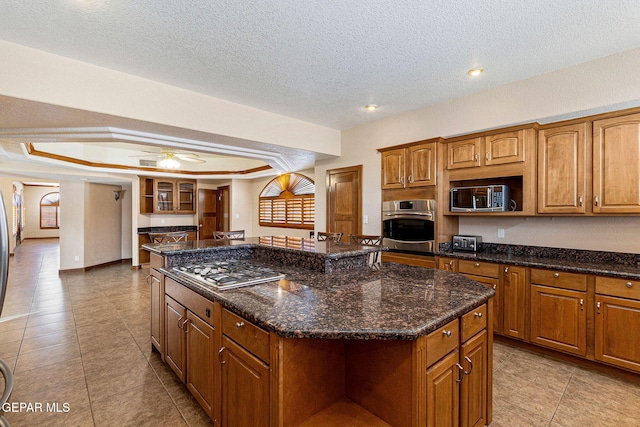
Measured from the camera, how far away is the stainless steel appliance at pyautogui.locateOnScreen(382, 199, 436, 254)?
380cm

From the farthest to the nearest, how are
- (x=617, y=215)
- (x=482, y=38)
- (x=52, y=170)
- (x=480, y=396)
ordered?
(x=52, y=170), (x=617, y=215), (x=482, y=38), (x=480, y=396)

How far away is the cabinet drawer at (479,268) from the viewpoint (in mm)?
3203

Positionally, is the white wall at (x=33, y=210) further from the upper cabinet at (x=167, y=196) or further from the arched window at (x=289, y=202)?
the arched window at (x=289, y=202)

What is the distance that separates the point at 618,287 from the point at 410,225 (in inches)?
80.4

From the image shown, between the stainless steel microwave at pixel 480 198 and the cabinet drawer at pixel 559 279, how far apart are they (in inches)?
29.6

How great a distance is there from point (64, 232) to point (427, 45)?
7.91 m

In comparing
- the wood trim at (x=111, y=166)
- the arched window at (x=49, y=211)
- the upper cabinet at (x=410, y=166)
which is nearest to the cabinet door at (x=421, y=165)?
the upper cabinet at (x=410, y=166)

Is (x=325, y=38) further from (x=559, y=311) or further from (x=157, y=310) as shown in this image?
(x=559, y=311)

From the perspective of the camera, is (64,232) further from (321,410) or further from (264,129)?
(321,410)

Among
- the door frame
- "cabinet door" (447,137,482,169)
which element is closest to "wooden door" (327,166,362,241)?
the door frame

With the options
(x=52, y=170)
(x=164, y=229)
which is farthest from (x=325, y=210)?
(x=52, y=170)

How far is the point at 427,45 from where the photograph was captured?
2.52m

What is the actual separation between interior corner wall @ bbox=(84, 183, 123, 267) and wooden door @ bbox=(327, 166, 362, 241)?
5.75 meters

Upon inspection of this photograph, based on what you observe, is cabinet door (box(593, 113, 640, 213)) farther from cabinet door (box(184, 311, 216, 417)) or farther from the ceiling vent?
the ceiling vent
